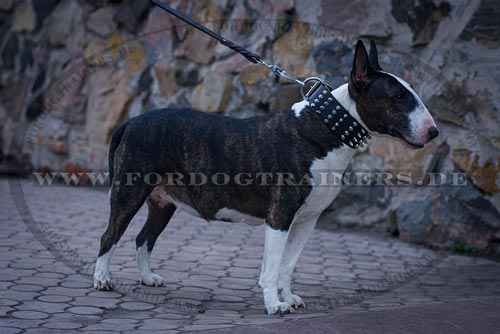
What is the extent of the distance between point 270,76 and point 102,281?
3170 millimetres

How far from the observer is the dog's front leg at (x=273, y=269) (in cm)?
410

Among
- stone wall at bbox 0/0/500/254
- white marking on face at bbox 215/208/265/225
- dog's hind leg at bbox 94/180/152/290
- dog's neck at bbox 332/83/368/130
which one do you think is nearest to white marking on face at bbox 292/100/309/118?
dog's neck at bbox 332/83/368/130

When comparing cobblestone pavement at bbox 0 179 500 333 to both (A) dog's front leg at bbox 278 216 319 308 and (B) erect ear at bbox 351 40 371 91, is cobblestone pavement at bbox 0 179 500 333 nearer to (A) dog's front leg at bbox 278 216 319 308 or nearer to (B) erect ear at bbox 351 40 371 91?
(A) dog's front leg at bbox 278 216 319 308

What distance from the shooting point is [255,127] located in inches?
170

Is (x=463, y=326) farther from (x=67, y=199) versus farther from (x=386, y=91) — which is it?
(x=67, y=199)

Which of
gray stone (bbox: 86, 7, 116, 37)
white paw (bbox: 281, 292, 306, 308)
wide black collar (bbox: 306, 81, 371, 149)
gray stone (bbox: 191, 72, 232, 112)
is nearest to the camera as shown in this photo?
wide black collar (bbox: 306, 81, 371, 149)

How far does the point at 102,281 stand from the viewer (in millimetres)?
4594

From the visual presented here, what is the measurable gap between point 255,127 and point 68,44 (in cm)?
552

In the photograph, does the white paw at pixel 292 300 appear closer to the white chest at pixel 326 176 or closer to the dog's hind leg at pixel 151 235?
the white chest at pixel 326 176

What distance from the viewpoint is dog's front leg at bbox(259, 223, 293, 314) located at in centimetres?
410

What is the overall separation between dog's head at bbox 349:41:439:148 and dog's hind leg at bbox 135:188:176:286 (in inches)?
56.7

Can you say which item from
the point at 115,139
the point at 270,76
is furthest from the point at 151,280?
the point at 270,76

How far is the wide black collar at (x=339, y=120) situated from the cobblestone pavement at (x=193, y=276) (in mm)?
946

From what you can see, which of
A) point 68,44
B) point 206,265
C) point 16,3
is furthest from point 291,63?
point 16,3
